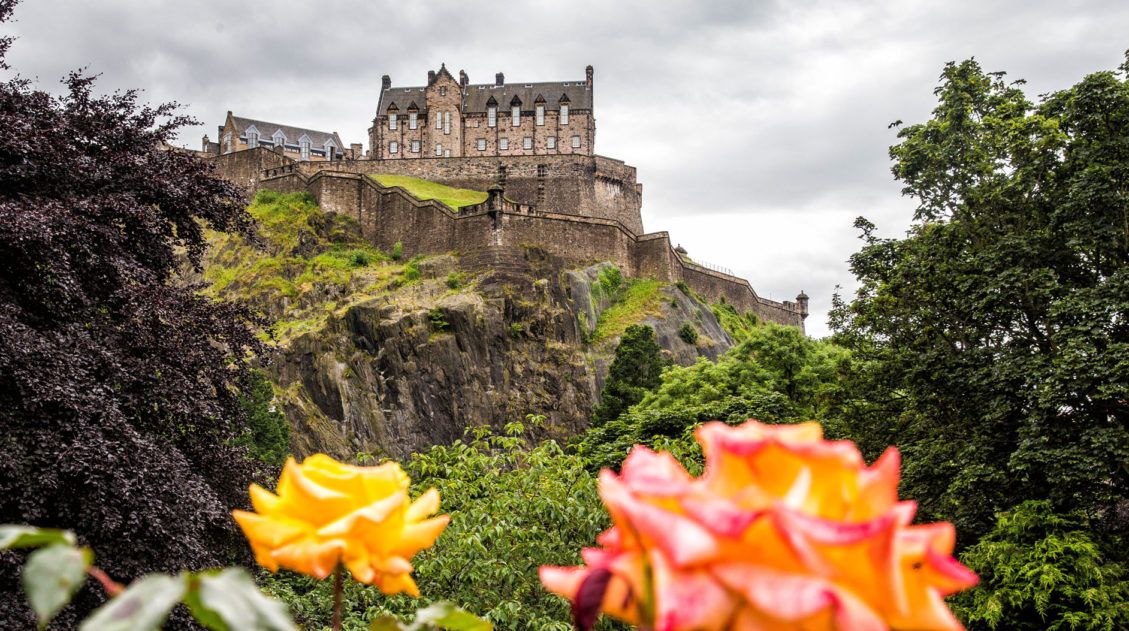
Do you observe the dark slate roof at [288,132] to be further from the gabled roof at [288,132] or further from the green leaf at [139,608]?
the green leaf at [139,608]

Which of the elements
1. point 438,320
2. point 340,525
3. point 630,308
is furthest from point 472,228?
point 340,525

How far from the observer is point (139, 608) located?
1014mm

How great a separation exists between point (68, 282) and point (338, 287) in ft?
111

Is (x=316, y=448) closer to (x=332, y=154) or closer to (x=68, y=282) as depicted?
(x=68, y=282)

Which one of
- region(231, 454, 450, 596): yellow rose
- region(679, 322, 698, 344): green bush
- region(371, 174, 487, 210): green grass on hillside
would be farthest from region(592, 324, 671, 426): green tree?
region(231, 454, 450, 596): yellow rose

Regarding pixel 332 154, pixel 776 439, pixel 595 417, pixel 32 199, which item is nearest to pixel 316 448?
pixel 595 417

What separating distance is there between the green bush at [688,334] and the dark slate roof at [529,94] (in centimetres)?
2420

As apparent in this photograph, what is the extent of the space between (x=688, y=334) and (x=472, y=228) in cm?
1119

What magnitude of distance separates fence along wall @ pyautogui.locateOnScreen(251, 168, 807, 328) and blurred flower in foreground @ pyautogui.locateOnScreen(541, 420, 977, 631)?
45445 millimetres

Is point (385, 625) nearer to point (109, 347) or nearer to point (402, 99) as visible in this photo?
point (109, 347)

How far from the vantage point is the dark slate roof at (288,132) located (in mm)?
74500

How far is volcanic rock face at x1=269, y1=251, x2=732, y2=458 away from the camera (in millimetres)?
38781

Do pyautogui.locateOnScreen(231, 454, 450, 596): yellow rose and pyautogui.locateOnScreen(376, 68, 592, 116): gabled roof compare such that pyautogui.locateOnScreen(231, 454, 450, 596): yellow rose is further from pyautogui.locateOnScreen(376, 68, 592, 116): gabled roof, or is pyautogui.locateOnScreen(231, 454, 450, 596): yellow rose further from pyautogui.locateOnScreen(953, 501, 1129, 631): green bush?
pyautogui.locateOnScreen(376, 68, 592, 116): gabled roof

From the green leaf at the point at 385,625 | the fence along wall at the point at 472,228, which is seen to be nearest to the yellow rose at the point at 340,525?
the green leaf at the point at 385,625
